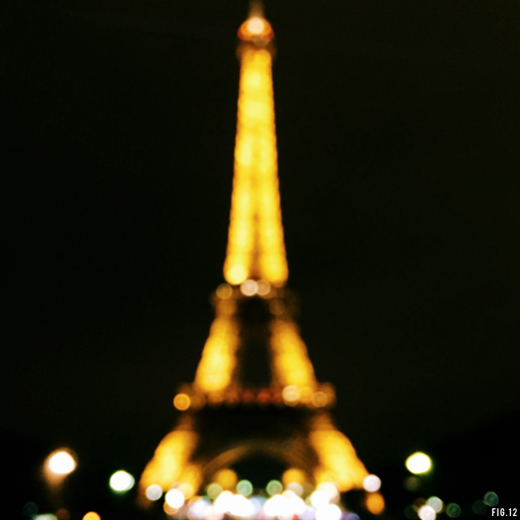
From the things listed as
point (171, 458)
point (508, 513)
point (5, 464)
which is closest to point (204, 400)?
point (171, 458)

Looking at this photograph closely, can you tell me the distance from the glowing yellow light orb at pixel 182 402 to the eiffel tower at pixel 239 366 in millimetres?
35

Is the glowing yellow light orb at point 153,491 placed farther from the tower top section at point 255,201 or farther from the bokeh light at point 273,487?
the bokeh light at point 273,487

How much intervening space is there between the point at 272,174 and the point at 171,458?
10934 millimetres

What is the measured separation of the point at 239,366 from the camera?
33.6 metres

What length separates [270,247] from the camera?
34.8m

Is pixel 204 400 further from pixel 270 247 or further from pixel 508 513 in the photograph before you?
pixel 508 513

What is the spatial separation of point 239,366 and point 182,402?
239cm

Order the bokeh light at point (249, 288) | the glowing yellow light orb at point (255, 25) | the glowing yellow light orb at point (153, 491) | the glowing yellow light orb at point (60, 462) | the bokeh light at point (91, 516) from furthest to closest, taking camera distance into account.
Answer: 1. the bokeh light at point (249, 288)
2. the glowing yellow light orb at point (255, 25)
3. the glowing yellow light orb at point (153, 491)
4. the bokeh light at point (91, 516)
5. the glowing yellow light orb at point (60, 462)

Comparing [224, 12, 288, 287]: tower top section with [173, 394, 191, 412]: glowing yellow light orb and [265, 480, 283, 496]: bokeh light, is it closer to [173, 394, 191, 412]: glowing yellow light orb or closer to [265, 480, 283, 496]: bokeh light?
[173, 394, 191, 412]: glowing yellow light orb

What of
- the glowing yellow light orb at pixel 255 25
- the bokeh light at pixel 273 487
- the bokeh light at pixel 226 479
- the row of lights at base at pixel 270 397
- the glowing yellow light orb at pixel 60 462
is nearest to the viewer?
the glowing yellow light orb at pixel 60 462

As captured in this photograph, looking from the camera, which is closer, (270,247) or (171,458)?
(171,458)

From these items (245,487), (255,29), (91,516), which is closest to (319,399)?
(91,516)

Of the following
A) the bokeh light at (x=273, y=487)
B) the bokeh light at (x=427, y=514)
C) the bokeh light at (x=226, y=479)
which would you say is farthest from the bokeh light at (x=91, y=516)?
the bokeh light at (x=273, y=487)

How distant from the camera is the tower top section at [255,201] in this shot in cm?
3459
